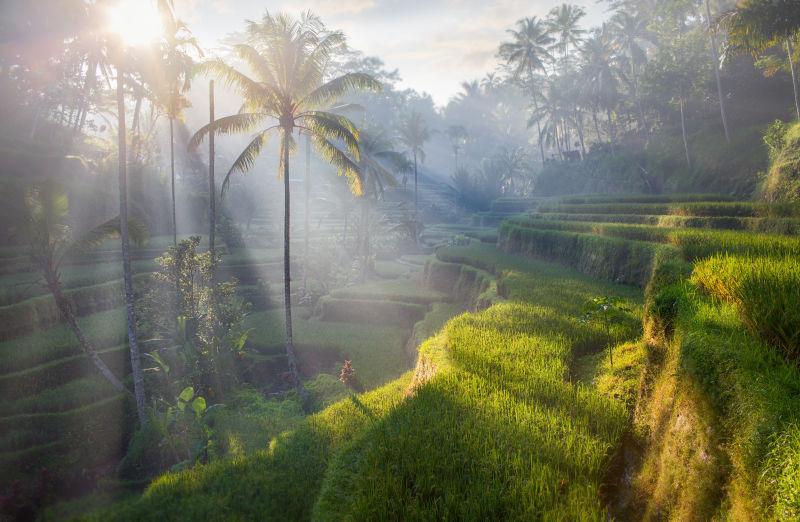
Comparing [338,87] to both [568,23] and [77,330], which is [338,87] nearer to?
[77,330]

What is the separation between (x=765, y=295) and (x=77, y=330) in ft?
50.0

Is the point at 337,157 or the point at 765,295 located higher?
the point at 337,157

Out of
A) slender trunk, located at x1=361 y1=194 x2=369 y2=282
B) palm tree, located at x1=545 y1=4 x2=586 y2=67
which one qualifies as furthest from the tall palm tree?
slender trunk, located at x1=361 y1=194 x2=369 y2=282

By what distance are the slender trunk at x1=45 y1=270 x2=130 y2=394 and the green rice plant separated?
1476cm

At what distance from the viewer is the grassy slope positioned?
3.50m

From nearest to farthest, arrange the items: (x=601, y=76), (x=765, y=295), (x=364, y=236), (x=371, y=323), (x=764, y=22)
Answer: (x=765, y=295) < (x=764, y=22) < (x=371, y=323) < (x=364, y=236) < (x=601, y=76)

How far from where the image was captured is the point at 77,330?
1191 centimetres

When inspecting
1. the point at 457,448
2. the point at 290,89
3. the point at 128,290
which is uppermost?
the point at 290,89

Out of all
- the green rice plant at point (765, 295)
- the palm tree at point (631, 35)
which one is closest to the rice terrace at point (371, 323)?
the green rice plant at point (765, 295)

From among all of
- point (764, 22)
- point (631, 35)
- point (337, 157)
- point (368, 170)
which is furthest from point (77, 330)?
point (631, 35)

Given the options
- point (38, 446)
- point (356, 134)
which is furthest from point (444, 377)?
point (38, 446)

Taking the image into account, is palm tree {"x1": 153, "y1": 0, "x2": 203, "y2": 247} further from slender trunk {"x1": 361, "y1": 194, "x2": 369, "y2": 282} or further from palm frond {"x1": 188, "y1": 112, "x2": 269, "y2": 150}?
slender trunk {"x1": 361, "y1": 194, "x2": 369, "y2": 282}

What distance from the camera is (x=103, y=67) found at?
17359mm

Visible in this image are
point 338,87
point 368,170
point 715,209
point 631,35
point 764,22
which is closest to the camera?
point 764,22
